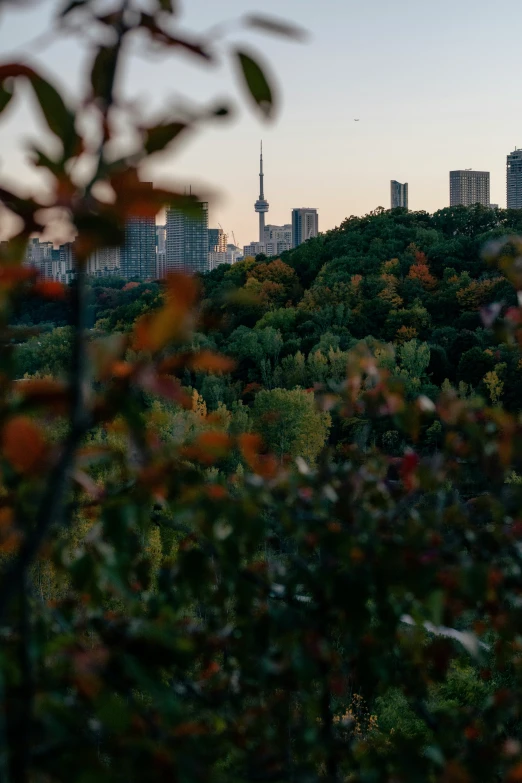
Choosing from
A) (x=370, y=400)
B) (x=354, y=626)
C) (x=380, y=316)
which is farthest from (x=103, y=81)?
(x=380, y=316)

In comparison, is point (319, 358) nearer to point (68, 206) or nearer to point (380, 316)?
point (380, 316)

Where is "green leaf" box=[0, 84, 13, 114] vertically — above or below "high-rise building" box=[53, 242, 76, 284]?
above

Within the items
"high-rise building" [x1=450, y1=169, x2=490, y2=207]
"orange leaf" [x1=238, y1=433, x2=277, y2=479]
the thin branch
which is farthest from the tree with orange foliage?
the thin branch

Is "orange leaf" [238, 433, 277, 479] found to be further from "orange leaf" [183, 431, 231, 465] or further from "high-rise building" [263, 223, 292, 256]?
"high-rise building" [263, 223, 292, 256]

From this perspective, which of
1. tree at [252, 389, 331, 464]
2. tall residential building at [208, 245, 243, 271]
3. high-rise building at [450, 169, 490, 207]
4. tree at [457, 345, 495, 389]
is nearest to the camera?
tall residential building at [208, 245, 243, 271]

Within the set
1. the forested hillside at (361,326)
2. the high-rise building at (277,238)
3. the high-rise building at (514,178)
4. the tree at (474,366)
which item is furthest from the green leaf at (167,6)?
the high-rise building at (277,238)
